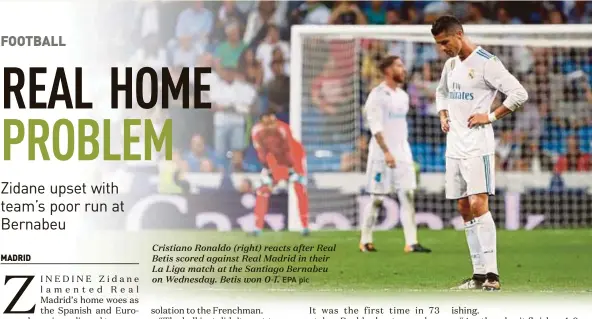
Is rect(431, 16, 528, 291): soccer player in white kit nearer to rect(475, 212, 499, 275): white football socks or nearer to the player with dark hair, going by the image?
rect(475, 212, 499, 275): white football socks

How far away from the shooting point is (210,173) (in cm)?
526

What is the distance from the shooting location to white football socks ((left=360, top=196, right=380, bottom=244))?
521 cm

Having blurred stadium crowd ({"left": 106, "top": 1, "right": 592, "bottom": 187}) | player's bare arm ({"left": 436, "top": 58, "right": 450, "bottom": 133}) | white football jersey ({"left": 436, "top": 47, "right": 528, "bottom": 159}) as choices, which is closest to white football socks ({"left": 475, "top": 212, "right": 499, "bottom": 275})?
white football jersey ({"left": 436, "top": 47, "right": 528, "bottom": 159})

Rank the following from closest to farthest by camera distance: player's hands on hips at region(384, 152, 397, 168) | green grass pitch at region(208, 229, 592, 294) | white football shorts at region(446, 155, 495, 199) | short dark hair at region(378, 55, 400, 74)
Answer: white football shorts at region(446, 155, 495, 199), green grass pitch at region(208, 229, 592, 294), player's hands on hips at region(384, 152, 397, 168), short dark hair at region(378, 55, 400, 74)

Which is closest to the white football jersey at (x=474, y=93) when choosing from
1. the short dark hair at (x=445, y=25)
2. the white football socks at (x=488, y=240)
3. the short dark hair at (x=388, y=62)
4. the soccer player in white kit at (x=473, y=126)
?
the soccer player in white kit at (x=473, y=126)

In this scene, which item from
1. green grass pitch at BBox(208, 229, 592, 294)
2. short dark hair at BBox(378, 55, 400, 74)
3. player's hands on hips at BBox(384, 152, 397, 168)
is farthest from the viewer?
short dark hair at BBox(378, 55, 400, 74)

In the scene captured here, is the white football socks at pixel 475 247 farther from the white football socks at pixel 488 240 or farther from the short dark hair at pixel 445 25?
the short dark hair at pixel 445 25

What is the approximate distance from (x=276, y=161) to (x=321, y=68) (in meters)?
0.52

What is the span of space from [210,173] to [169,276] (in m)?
0.61

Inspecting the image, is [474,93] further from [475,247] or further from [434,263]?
[434,263]

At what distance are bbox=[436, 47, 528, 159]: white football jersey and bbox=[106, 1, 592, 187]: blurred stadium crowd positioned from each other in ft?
1.19

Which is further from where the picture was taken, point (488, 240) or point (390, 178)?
point (390, 178)

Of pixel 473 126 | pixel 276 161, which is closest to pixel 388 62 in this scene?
pixel 276 161

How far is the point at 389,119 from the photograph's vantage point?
537cm
